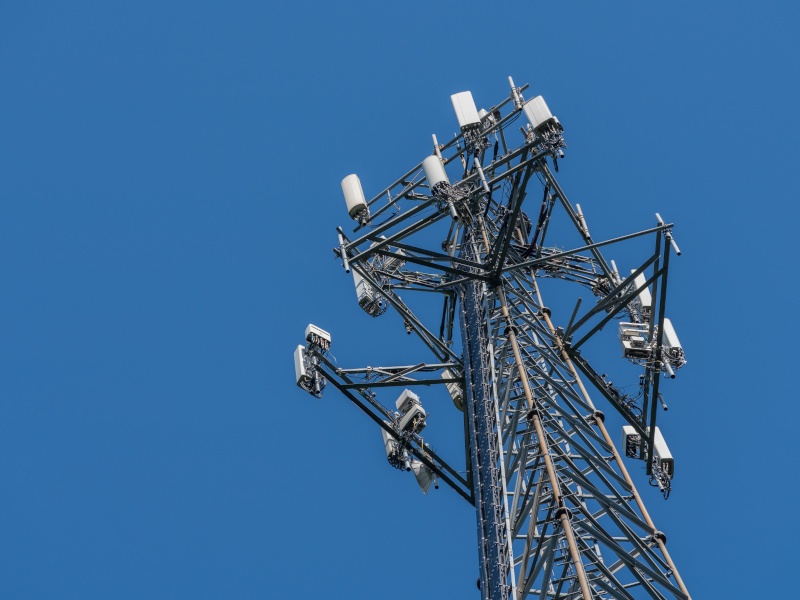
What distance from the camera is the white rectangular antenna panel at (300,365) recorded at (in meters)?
34.1

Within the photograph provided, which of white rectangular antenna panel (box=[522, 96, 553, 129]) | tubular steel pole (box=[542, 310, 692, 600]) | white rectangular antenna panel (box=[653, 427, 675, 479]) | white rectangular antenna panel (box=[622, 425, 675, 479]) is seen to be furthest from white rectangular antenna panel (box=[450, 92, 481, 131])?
white rectangular antenna panel (box=[653, 427, 675, 479])

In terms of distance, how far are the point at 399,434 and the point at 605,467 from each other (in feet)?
26.8

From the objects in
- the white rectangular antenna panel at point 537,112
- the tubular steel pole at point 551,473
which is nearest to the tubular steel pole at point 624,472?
the tubular steel pole at point 551,473

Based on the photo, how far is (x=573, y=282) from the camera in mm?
36656

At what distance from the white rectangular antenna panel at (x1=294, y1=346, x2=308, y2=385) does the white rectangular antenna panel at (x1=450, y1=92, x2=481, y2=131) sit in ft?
25.2

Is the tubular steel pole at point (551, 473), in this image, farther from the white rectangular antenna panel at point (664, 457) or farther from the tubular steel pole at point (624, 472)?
the white rectangular antenna panel at point (664, 457)

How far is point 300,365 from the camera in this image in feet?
112

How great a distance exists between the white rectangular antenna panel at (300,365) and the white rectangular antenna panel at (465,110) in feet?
25.2

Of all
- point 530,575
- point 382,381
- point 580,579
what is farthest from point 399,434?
point 580,579

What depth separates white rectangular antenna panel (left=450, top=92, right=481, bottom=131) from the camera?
3472 centimetres

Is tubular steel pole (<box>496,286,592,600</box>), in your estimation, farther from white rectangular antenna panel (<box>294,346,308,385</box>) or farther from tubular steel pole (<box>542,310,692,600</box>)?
white rectangular antenna panel (<box>294,346,308,385</box>)

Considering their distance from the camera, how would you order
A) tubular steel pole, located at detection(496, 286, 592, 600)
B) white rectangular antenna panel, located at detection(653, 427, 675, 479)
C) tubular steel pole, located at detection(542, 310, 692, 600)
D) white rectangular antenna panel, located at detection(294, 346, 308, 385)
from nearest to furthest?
tubular steel pole, located at detection(496, 286, 592, 600), tubular steel pole, located at detection(542, 310, 692, 600), white rectangular antenna panel, located at detection(653, 427, 675, 479), white rectangular antenna panel, located at detection(294, 346, 308, 385)

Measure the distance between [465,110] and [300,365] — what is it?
8.53 metres

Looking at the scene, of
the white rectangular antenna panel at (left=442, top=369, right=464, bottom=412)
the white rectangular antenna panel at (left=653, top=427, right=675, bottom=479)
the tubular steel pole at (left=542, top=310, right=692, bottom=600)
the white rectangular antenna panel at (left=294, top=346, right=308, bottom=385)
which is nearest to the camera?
the tubular steel pole at (left=542, top=310, right=692, bottom=600)
